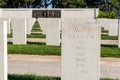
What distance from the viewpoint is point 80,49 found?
7.64 meters

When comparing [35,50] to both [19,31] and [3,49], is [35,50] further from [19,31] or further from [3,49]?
[3,49]

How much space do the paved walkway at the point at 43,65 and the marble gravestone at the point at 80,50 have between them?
2081 mm

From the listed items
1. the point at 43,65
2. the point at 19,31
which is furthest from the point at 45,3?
the point at 43,65

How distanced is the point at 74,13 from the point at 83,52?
4243 centimetres

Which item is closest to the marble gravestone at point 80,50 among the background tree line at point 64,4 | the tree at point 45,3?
the background tree line at point 64,4

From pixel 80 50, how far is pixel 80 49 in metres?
0.02

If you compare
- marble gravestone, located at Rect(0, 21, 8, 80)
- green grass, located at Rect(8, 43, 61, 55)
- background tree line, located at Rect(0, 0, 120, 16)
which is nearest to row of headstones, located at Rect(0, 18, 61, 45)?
green grass, located at Rect(8, 43, 61, 55)

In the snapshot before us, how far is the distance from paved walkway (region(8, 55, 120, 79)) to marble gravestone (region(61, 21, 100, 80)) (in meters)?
2.08

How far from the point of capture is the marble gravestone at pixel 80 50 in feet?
24.7

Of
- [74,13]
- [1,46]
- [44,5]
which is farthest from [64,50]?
[44,5]

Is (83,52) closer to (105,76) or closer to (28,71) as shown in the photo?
(105,76)

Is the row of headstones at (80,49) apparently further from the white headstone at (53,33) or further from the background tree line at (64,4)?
the background tree line at (64,4)

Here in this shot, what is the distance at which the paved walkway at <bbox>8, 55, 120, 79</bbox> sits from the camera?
33.8 feet

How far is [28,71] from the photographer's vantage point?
34.3ft
